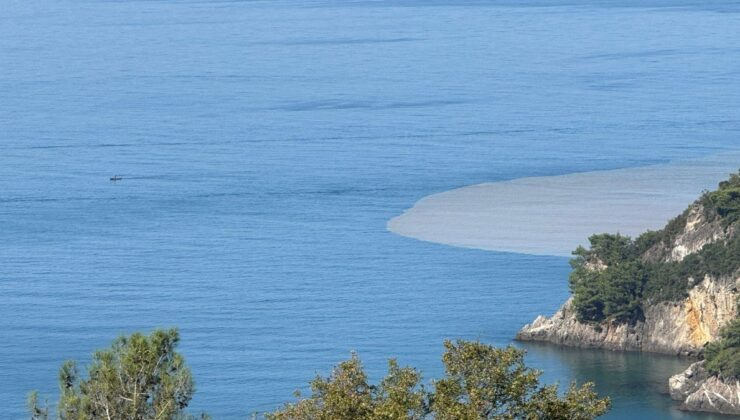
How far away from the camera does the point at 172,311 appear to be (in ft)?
259

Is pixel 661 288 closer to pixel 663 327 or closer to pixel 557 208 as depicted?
pixel 663 327

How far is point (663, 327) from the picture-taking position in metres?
70.9

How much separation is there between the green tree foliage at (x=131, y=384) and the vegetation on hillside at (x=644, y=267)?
41.2 m

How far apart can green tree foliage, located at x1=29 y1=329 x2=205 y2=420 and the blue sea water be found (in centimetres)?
2166

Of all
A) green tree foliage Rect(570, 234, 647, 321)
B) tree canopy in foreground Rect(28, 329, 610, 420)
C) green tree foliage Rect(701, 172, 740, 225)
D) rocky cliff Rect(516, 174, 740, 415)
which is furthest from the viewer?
green tree foliage Rect(701, 172, 740, 225)

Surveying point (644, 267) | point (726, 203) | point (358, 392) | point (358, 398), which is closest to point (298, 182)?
point (644, 267)

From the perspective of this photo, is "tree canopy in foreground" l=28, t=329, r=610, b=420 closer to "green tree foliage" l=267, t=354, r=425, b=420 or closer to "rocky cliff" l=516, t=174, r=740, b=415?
"green tree foliage" l=267, t=354, r=425, b=420

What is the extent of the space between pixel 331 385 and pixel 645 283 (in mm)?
43834

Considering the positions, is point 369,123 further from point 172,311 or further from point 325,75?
point 172,311

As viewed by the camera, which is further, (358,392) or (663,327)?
(663,327)

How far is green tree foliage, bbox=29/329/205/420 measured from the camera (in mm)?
29766

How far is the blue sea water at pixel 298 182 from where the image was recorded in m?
72.4

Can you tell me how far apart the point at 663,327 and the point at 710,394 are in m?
8.49

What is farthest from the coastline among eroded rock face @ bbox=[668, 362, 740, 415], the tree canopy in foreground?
the tree canopy in foreground
